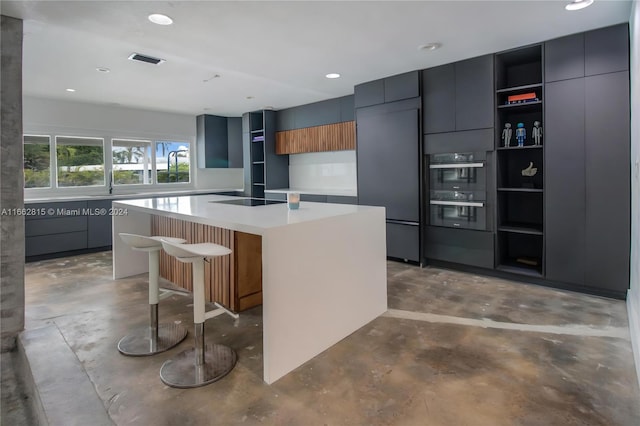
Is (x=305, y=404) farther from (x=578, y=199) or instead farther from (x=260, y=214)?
(x=578, y=199)

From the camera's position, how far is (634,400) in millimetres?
1793

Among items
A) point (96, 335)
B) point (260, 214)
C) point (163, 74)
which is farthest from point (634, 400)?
point (163, 74)

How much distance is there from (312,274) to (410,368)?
0.81 metres

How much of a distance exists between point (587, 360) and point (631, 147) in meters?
1.92

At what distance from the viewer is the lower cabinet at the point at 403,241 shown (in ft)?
14.5

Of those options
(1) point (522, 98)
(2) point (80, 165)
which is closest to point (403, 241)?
(1) point (522, 98)

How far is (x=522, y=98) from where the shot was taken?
368cm

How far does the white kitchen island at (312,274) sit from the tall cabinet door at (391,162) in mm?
1671

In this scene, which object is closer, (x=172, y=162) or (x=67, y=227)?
(x=67, y=227)

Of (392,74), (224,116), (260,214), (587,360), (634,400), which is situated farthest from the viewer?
(224,116)

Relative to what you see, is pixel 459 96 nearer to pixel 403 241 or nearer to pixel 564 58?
pixel 564 58

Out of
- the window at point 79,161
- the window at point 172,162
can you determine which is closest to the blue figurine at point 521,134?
the window at point 172,162

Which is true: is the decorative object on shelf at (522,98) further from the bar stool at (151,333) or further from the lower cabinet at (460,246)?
the bar stool at (151,333)

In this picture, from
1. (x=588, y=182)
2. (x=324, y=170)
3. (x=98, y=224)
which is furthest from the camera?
(x=324, y=170)
